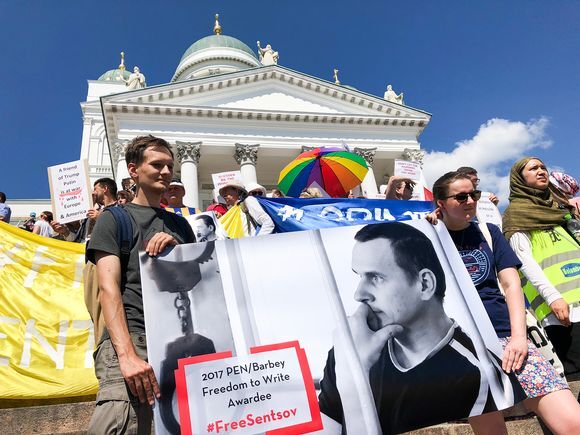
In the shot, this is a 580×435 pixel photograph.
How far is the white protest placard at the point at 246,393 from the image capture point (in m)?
1.93

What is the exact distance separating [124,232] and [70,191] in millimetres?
4898

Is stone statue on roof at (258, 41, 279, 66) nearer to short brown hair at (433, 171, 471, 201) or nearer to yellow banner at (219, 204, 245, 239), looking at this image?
yellow banner at (219, 204, 245, 239)

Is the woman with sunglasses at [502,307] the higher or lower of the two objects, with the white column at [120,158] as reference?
lower

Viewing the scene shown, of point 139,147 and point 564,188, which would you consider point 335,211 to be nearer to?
point 564,188

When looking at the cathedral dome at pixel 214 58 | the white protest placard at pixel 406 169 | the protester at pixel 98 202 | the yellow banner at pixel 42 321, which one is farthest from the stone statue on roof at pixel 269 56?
the yellow banner at pixel 42 321

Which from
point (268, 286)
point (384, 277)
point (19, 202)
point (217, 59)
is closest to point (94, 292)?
point (268, 286)

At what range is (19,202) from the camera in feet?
134

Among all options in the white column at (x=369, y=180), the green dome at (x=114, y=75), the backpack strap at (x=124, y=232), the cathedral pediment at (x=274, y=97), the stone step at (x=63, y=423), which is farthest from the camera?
the green dome at (x=114, y=75)

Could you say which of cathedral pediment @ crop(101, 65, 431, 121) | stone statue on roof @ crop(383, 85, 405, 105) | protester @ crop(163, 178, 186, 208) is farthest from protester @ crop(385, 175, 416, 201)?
stone statue on roof @ crop(383, 85, 405, 105)

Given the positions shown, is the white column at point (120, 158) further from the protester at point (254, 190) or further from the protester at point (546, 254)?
the protester at point (546, 254)

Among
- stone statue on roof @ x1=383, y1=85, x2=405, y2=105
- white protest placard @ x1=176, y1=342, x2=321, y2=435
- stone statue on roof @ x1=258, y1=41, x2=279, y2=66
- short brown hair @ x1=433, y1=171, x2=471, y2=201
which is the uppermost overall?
stone statue on roof @ x1=258, y1=41, x2=279, y2=66

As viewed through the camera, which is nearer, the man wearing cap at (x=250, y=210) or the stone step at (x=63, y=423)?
the stone step at (x=63, y=423)

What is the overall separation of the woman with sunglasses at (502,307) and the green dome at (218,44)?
42.7 m

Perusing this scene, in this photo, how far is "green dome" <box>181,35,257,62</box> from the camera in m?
42.1
